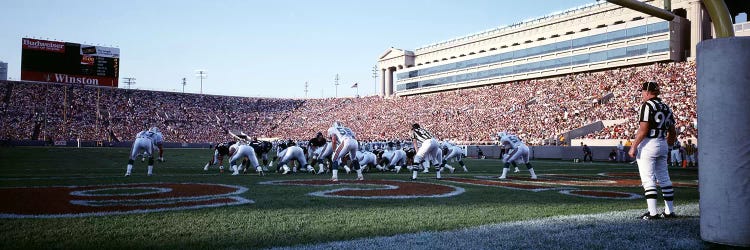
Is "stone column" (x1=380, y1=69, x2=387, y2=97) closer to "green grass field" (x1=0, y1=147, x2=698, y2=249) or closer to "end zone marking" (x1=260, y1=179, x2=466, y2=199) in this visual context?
"end zone marking" (x1=260, y1=179, x2=466, y2=199)

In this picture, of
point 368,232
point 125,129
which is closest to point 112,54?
point 125,129

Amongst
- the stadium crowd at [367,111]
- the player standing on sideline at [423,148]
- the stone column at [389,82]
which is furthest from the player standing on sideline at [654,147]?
the stone column at [389,82]

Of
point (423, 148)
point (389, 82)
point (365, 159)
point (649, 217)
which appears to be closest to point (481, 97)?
point (389, 82)

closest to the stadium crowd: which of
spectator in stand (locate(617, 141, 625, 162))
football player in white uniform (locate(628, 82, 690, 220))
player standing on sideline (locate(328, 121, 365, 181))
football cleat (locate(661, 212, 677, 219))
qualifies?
spectator in stand (locate(617, 141, 625, 162))

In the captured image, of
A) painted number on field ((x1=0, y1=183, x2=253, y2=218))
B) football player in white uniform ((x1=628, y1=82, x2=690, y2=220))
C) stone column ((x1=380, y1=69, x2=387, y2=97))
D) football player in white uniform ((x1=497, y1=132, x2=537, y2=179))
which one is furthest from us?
stone column ((x1=380, y1=69, x2=387, y2=97))

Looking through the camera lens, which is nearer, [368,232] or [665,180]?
[368,232]

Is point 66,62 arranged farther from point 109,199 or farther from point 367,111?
point 109,199

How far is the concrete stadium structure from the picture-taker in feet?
151

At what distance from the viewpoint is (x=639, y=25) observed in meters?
47.8

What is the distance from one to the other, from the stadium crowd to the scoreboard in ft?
9.42

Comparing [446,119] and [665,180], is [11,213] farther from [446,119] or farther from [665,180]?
[446,119]

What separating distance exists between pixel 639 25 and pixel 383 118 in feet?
96.6

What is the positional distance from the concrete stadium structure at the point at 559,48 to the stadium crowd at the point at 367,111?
298cm

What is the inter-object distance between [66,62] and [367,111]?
116 feet
